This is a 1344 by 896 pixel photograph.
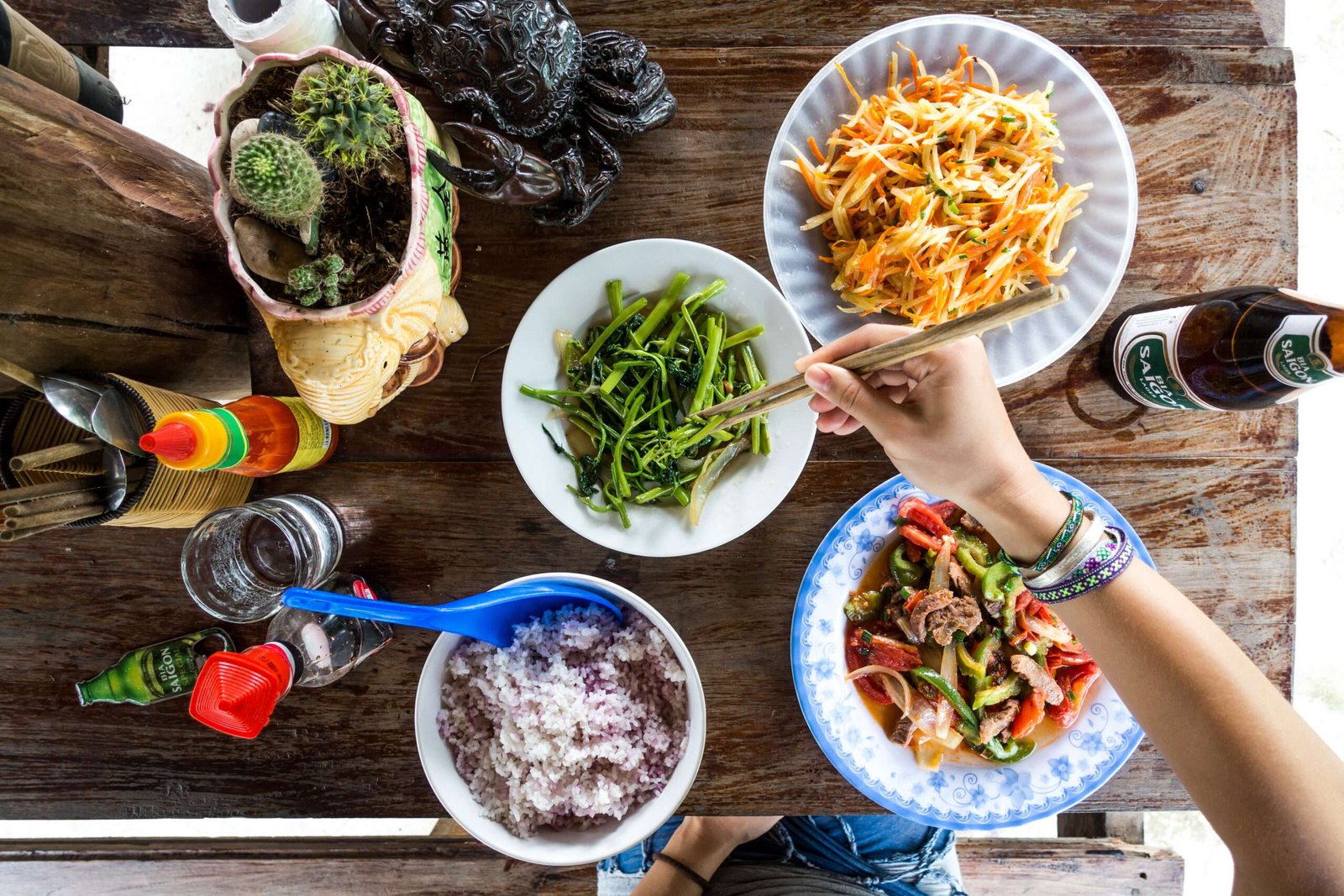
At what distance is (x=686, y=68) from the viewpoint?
138cm

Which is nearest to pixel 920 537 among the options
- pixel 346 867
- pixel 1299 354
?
pixel 1299 354

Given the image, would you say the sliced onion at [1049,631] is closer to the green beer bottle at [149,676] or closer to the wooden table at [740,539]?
the wooden table at [740,539]

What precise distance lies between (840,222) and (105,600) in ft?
4.85

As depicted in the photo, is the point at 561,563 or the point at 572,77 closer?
the point at 572,77

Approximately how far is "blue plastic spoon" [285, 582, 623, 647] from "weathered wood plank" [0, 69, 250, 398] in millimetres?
446

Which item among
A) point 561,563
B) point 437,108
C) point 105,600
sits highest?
point 437,108

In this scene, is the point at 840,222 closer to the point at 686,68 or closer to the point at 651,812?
the point at 686,68

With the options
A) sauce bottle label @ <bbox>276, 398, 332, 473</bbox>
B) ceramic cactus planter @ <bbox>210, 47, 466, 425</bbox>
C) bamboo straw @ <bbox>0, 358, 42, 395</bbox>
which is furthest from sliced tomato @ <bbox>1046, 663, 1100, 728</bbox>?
bamboo straw @ <bbox>0, 358, 42, 395</bbox>

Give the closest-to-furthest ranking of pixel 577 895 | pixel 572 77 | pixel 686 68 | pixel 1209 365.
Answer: pixel 572 77
pixel 1209 365
pixel 686 68
pixel 577 895

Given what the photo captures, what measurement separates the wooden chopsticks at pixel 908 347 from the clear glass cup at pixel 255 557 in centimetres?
70

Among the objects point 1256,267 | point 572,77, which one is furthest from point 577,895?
point 1256,267

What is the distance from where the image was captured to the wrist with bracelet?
3.86ft

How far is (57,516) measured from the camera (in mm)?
1089

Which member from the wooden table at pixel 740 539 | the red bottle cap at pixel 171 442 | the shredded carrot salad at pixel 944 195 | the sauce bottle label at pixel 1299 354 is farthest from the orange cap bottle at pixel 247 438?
the sauce bottle label at pixel 1299 354
